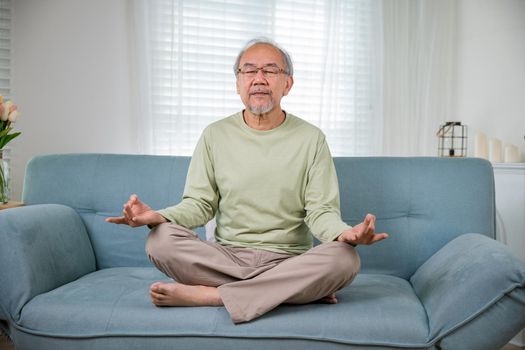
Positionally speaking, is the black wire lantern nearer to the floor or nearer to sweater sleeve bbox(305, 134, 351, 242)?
the floor

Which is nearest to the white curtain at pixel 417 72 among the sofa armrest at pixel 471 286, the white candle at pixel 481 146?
the white candle at pixel 481 146

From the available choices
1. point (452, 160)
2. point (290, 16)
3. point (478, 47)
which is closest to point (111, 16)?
point (290, 16)

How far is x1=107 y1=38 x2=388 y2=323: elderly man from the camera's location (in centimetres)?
172

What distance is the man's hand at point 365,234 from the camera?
1609 millimetres

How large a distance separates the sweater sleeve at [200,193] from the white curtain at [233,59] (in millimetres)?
1384

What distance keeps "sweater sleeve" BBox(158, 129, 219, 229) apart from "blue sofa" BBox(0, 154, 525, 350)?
0.26m

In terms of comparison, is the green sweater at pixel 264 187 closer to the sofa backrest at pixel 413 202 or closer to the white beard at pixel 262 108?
the white beard at pixel 262 108

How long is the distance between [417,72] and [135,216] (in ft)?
9.46

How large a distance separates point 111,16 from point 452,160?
222 centimetres

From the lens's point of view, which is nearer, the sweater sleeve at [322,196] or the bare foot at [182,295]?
the bare foot at [182,295]

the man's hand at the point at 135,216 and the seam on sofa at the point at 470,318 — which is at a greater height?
the man's hand at the point at 135,216

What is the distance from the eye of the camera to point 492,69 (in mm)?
3787

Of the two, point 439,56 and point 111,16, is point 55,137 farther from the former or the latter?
point 439,56

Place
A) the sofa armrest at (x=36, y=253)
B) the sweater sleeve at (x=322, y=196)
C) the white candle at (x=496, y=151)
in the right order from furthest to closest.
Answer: the white candle at (x=496, y=151) < the sweater sleeve at (x=322, y=196) < the sofa armrest at (x=36, y=253)
